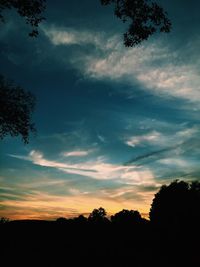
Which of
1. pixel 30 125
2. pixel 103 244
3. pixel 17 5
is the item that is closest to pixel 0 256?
pixel 103 244

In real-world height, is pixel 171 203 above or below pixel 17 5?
above

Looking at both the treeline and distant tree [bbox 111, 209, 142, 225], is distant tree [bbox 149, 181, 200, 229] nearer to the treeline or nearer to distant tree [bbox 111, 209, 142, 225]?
distant tree [bbox 111, 209, 142, 225]

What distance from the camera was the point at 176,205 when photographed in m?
90.8

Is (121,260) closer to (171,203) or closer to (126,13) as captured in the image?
(126,13)

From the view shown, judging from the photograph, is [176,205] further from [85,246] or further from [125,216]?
[85,246]

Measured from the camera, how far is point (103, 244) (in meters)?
23.5

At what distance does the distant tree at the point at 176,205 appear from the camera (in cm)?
8706

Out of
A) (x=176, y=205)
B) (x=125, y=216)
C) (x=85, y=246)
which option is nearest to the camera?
(x=85, y=246)

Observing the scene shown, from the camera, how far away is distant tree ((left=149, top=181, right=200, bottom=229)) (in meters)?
87.1

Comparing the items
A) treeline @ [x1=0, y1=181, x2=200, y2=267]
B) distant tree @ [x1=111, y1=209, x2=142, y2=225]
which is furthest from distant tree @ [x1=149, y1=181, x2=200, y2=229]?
treeline @ [x1=0, y1=181, x2=200, y2=267]

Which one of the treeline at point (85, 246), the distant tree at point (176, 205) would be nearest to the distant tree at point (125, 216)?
the distant tree at point (176, 205)

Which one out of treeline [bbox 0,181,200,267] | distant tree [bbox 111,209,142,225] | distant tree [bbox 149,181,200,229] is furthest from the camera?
distant tree [bbox 111,209,142,225]

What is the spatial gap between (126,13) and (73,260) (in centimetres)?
1587

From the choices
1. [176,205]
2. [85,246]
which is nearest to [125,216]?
[176,205]
